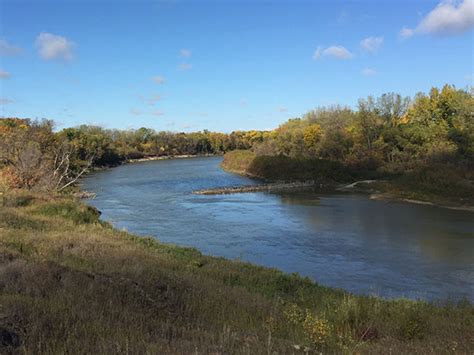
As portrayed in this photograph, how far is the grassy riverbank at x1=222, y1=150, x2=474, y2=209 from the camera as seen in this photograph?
4503 cm

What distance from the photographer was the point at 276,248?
80.8 ft

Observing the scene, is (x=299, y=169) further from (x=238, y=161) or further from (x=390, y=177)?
(x=238, y=161)

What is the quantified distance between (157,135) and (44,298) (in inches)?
6225

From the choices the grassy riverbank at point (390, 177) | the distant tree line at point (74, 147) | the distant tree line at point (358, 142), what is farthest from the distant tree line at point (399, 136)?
the distant tree line at point (74, 147)

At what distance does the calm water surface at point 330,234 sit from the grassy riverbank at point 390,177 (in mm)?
4073

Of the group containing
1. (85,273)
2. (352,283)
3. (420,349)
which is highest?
(85,273)

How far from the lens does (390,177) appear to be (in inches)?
2379

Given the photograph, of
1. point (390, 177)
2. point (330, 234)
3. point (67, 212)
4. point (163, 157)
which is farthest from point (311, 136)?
point (163, 157)

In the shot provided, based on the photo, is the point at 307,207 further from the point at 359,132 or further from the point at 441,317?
the point at 359,132

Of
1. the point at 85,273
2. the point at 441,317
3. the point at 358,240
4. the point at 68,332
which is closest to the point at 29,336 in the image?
the point at 68,332

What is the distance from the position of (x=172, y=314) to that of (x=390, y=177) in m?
57.6

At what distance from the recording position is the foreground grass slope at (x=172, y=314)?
5034 mm

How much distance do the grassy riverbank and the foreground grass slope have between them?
3558 cm

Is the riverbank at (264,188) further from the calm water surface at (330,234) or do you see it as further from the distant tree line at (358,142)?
the distant tree line at (358,142)
